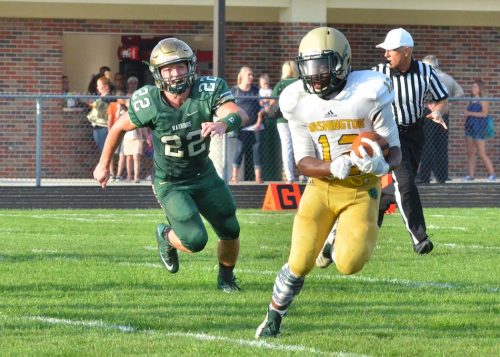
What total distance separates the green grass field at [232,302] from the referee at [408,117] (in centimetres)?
31

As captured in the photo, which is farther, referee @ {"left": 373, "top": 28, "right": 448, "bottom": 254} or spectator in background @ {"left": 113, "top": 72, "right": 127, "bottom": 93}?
spectator in background @ {"left": 113, "top": 72, "right": 127, "bottom": 93}

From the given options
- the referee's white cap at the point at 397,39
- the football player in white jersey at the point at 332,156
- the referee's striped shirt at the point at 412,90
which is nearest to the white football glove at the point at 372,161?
the football player in white jersey at the point at 332,156

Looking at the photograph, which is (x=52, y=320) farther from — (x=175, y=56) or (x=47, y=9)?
(x=47, y=9)

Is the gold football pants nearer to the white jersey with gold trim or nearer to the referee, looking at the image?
the white jersey with gold trim

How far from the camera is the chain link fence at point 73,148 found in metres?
18.4

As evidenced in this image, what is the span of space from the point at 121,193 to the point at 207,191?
30.3 ft

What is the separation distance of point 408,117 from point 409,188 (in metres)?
0.63

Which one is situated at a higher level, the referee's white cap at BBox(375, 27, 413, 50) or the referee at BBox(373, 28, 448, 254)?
the referee's white cap at BBox(375, 27, 413, 50)

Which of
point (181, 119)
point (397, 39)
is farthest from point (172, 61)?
point (397, 39)

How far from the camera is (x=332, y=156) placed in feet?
24.0

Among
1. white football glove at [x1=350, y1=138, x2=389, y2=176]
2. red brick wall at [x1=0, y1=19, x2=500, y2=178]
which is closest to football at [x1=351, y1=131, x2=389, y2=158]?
white football glove at [x1=350, y1=138, x2=389, y2=176]

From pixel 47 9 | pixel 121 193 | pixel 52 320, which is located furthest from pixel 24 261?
pixel 47 9

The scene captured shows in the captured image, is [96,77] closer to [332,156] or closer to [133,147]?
[133,147]

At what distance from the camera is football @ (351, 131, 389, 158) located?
691 centimetres
